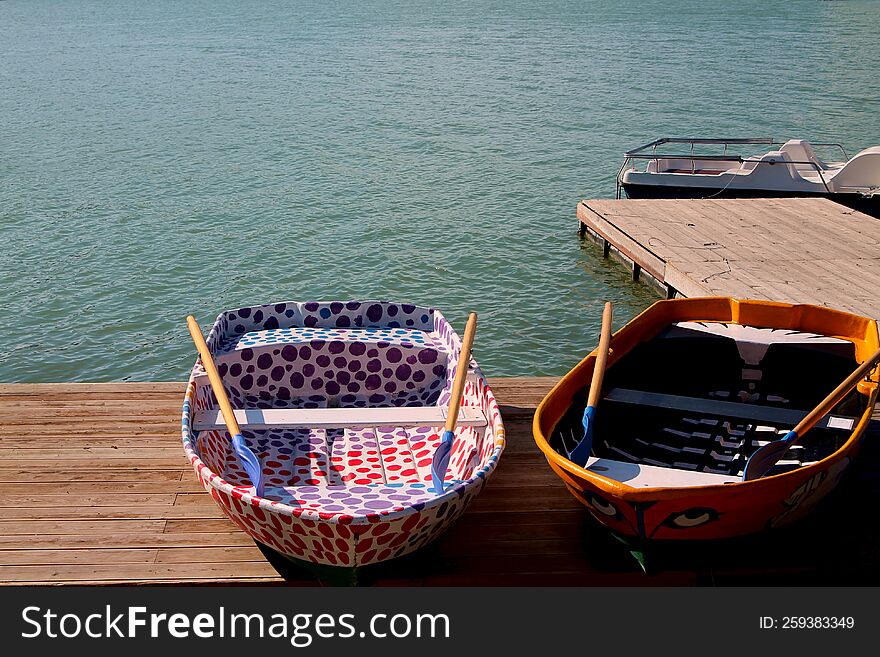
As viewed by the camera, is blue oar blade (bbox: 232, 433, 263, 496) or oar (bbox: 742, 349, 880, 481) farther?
oar (bbox: 742, 349, 880, 481)

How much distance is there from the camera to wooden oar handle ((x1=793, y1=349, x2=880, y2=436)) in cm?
461

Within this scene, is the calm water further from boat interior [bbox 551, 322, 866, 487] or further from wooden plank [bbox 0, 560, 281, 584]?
wooden plank [bbox 0, 560, 281, 584]

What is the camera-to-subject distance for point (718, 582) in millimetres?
4414

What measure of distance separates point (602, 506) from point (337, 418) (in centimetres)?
155

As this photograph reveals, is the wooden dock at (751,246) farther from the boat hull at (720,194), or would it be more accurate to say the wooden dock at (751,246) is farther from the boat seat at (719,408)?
the boat seat at (719,408)

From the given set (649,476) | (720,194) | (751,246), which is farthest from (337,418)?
(720,194)

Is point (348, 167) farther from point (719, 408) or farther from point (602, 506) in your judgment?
point (602, 506)

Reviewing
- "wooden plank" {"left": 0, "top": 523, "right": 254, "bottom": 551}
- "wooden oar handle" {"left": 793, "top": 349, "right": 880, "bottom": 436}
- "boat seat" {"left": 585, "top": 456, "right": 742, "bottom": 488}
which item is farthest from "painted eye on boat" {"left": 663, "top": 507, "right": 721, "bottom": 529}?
"wooden plank" {"left": 0, "top": 523, "right": 254, "bottom": 551}

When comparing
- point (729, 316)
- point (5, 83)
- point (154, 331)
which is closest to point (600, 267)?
point (154, 331)

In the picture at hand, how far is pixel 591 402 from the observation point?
474cm

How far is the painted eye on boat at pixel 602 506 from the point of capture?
163 inches

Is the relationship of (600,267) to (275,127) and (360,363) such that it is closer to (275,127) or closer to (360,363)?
(360,363)

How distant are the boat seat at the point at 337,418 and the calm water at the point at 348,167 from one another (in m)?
4.82

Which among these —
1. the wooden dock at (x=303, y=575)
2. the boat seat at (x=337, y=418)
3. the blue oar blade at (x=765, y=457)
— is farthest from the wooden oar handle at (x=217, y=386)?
the blue oar blade at (x=765, y=457)
